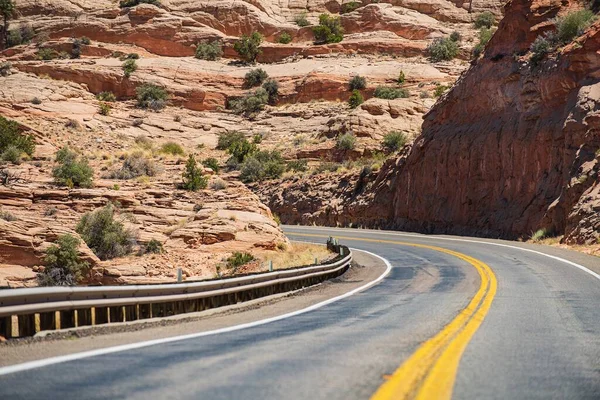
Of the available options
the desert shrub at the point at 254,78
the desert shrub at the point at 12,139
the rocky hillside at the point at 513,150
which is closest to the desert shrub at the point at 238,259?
the rocky hillside at the point at 513,150

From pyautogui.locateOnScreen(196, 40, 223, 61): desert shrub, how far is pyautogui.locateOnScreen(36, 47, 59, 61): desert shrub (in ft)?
51.6

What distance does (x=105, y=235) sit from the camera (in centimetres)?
2669

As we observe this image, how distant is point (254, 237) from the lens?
97.0ft

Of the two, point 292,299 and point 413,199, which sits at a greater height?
point 413,199

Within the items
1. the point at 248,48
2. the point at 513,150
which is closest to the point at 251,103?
the point at 248,48

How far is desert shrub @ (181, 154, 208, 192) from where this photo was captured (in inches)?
1326

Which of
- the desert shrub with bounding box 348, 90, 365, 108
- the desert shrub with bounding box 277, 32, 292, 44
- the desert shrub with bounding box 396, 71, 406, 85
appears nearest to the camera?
the desert shrub with bounding box 348, 90, 365, 108

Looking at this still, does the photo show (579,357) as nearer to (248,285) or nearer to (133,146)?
(248,285)

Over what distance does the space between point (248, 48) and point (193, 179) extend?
173 feet

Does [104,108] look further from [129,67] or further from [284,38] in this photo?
[284,38]

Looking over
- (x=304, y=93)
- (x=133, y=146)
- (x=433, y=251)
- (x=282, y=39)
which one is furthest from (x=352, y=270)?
(x=282, y=39)

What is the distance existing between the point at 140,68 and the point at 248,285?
213 feet

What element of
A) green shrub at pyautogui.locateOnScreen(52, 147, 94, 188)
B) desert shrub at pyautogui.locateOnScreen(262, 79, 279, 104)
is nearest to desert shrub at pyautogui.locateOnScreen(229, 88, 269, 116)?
desert shrub at pyautogui.locateOnScreen(262, 79, 279, 104)

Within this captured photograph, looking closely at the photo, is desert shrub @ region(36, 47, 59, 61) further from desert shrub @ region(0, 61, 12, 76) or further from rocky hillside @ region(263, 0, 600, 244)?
rocky hillside @ region(263, 0, 600, 244)
